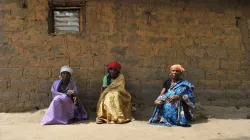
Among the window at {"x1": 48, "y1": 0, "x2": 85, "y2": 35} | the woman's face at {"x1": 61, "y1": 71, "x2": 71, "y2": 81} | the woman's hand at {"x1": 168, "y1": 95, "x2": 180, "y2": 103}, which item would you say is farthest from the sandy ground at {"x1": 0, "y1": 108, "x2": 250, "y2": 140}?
the window at {"x1": 48, "y1": 0, "x2": 85, "y2": 35}

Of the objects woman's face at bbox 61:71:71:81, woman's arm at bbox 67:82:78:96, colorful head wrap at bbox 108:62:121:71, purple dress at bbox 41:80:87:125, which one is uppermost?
colorful head wrap at bbox 108:62:121:71

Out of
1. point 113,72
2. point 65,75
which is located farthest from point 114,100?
point 65,75

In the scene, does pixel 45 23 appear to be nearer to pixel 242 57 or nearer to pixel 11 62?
pixel 11 62

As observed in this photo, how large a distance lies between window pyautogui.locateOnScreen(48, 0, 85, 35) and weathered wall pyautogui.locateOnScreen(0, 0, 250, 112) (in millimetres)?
151

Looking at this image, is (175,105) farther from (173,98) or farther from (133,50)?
(133,50)

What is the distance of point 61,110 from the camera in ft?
16.3

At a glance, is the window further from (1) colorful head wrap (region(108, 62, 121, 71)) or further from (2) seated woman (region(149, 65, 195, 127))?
(2) seated woman (region(149, 65, 195, 127))

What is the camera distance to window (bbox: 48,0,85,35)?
577 cm

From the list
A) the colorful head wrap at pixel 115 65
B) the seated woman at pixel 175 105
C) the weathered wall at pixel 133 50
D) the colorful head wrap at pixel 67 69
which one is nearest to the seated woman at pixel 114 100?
the colorful head wrap at pixel 115 65

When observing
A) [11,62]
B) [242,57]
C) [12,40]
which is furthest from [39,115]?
[242,57]

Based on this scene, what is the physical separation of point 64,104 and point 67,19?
1.69m

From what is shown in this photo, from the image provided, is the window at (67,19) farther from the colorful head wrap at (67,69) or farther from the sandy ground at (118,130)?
the sandy ground at (118,130)

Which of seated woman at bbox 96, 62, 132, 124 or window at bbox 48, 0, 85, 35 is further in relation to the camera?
window at bbox 48, 0, 85, 35

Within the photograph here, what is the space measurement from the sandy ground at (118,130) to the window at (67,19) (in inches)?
64.3
